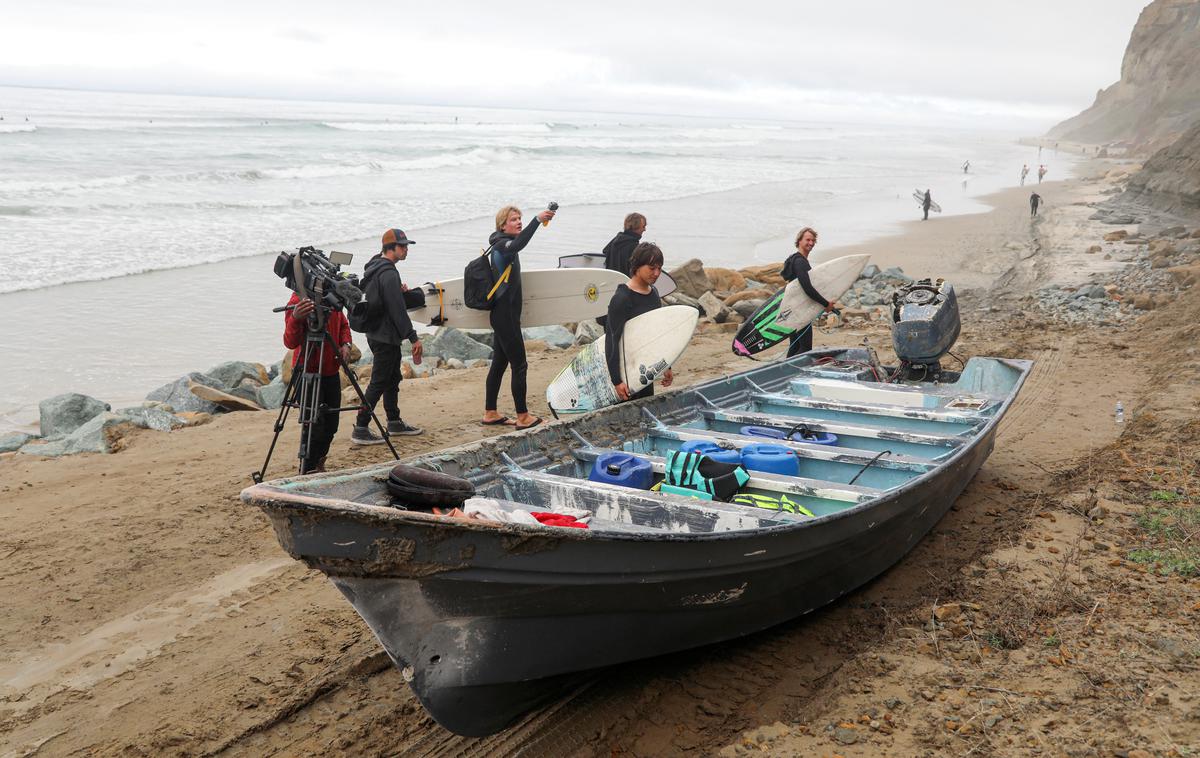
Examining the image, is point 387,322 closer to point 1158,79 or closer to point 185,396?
point 185,396

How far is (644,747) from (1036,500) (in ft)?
14.0

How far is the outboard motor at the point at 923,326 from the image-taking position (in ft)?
27.2

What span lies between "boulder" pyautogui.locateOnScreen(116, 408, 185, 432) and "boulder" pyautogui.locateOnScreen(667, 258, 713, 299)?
8.67 m

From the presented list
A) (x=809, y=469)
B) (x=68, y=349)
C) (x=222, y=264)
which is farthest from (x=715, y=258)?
(x=809, y=469)

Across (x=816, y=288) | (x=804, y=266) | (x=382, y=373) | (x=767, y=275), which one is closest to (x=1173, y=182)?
(x=767, y=275)

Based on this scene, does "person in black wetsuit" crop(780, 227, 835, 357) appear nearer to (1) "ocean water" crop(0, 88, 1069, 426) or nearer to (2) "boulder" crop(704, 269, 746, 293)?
(2) "boulder" crop(704, 269, 746, 293)

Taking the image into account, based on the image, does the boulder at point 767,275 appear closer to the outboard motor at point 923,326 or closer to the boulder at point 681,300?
the boulder at point 681,300

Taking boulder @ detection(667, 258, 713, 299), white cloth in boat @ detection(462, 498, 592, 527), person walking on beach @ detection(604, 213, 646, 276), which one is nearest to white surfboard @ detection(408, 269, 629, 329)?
person walking on beach @ detection(604, 213, 646, 276)

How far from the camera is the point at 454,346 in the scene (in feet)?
40.7

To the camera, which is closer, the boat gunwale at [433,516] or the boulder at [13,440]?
the boat gunwale at [433,516]

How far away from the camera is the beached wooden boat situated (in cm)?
356

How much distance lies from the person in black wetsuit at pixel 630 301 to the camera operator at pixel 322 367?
2.08m

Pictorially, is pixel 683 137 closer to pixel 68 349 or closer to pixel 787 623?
pixel 68 349

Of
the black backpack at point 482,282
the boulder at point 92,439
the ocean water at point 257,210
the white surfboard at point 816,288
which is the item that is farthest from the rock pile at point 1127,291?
the boulder at point 92,439
